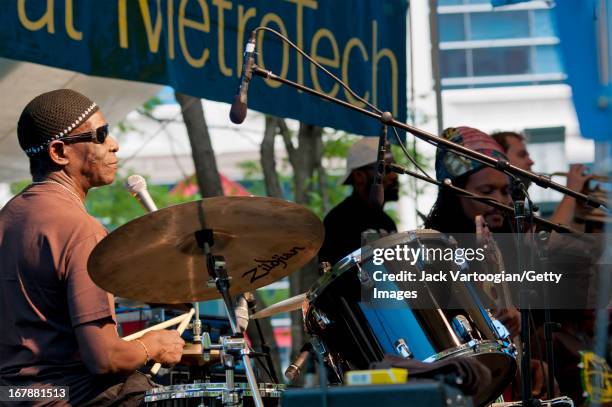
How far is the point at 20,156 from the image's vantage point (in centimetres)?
797

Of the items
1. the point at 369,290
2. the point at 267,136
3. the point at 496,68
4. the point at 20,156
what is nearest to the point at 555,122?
the point at 496,68

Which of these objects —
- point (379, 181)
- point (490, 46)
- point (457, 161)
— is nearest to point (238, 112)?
point (379, 181)

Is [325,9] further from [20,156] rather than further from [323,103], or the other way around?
[20,156]

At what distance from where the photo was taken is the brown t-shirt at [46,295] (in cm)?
390

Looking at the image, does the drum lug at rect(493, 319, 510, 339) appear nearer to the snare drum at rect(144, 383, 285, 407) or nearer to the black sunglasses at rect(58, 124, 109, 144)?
the snare drum at rect(144, 383, 285, 407)

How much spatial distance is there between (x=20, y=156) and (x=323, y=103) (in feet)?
7.67

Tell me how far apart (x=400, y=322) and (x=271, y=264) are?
55cm

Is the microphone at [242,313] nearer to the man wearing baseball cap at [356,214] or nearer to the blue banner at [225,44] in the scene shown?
the man wearing baseball cap at [356,214]

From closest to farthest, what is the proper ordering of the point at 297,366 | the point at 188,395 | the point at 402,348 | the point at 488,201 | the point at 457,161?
the point at 188,395
the point at 402,348
the point at 297,366
the point at 488,201
the point at 457,161

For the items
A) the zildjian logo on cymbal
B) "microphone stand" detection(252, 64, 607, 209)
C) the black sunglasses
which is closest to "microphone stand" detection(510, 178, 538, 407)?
"microphone stand" detection(252, 64, 607, 209)

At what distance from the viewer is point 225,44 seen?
249 inches

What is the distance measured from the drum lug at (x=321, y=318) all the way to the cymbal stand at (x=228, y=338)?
0.48 m

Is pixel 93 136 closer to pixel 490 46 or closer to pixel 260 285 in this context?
pixel 260 285

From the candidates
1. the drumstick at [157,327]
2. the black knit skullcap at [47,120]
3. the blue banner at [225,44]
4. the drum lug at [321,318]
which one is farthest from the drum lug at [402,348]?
the blue banner at [225,44]
